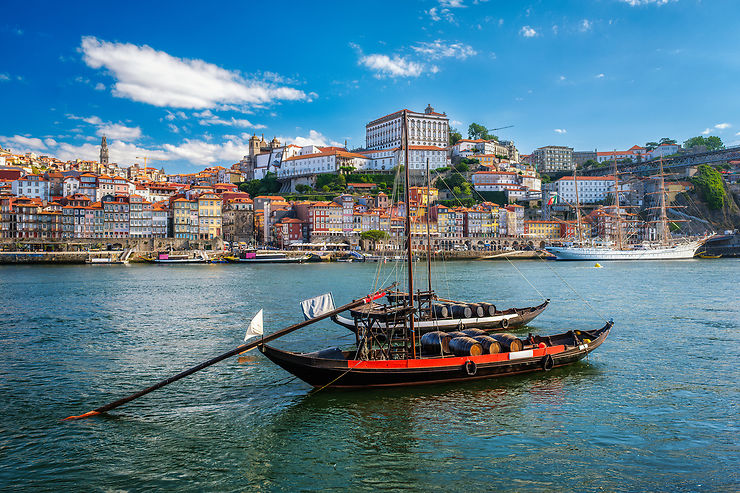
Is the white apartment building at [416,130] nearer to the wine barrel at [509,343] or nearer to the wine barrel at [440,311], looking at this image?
the wine barrel at [440,311]

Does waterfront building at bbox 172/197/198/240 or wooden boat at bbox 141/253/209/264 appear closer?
wooden boat at bbox 141/253/209/264

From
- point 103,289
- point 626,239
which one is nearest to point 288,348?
point 103,289

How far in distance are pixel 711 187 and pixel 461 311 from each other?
98.0 metres

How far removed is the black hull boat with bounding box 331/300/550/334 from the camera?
64.5ft

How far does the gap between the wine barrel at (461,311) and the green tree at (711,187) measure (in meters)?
97.6

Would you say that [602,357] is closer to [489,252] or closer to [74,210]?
[489,252]

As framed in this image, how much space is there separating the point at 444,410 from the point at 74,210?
278ft

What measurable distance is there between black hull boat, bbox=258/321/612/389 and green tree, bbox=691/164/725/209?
10116 centimetres

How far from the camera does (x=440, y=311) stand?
20578 mm

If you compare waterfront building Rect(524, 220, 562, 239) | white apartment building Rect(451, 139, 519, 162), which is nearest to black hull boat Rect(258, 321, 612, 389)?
waterfront building Rect(524, 220, 562, 239)

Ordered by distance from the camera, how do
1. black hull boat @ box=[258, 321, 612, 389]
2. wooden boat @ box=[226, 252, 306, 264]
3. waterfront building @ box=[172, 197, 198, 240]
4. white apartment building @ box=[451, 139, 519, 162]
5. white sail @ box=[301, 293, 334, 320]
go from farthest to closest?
1. white apartment building @ box=[451, 139, 519, 162]
2. waterfront building @ box=[172, 197, 198, 240]
3. wooden boat @ box=[226, 252, 306, 264]
4. white sail @ box=[301, 293, 334, 320]
5. black hull boat @ box=[258, 321, 612, 389]

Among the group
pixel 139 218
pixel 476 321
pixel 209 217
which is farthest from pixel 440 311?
pixel 139 218

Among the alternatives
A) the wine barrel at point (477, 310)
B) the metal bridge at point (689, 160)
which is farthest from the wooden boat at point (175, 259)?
the metal bridge at point (689, 160)

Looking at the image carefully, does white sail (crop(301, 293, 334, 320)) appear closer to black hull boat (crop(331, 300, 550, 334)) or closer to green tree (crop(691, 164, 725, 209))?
black hull boat (crop(331, 300, 550, 334))
